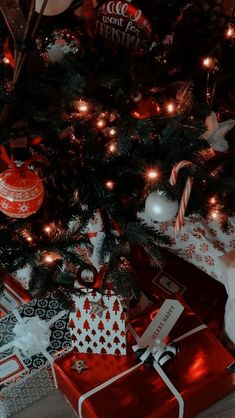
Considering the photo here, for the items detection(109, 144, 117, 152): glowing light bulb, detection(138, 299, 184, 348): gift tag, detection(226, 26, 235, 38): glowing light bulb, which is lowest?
detection(138, 299, 184, 348): gift tag

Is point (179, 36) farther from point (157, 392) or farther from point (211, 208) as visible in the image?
point (157, 392)

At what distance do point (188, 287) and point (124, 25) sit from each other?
88cm

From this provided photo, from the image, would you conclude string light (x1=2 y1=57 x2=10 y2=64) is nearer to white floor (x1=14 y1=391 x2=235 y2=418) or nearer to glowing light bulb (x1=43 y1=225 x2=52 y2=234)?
glowing light bulb (x1=43 y1=225 x2=52 y2=234)

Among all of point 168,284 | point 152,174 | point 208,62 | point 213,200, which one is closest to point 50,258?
point 152,174

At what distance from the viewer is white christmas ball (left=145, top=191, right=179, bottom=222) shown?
108 cm

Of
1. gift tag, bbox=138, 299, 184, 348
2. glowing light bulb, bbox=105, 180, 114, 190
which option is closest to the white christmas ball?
glowing light bulb, bbox=105, 180, 114, 190

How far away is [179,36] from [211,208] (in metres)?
0.51

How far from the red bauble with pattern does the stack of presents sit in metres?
0.25

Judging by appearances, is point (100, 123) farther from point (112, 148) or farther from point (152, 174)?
point (152, 174)

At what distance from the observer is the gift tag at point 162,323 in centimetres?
132

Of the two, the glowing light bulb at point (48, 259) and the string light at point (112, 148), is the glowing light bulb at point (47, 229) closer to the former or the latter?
the glowing light bulb at point (48, 259)

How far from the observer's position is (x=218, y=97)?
4.83ft

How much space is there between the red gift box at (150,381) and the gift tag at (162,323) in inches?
1.0

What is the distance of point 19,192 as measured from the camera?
100cm
